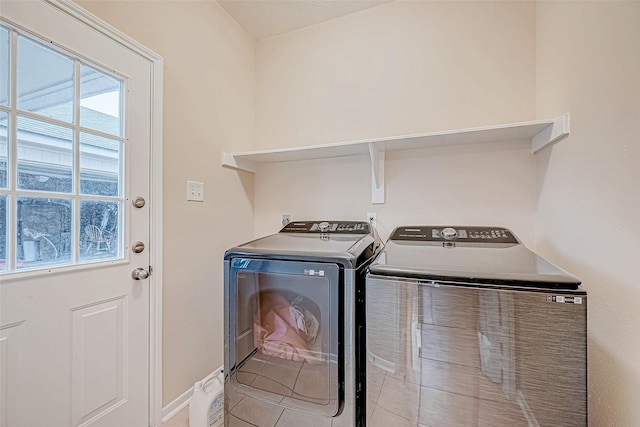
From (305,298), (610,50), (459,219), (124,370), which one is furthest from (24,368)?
(610,50)

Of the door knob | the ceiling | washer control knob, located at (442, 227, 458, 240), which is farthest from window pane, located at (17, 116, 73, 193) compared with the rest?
washer control knob, located at (442, 227, 458, 240)

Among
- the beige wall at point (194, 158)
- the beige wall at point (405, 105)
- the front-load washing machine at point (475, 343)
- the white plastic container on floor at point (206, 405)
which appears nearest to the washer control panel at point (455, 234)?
the beige wall at point (405, 105)

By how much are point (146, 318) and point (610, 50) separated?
7.62 feet

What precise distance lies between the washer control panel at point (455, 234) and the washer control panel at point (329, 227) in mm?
229

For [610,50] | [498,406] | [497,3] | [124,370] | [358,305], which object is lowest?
[124,370]

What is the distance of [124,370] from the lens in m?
1.39

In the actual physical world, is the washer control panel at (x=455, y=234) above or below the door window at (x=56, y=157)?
below

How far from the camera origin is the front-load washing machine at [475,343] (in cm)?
81

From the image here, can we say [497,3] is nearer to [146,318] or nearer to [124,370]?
[146,318]

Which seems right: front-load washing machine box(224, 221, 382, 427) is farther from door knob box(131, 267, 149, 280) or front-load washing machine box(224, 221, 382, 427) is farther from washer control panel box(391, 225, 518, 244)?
door knob box(131, 267, 149, 280)

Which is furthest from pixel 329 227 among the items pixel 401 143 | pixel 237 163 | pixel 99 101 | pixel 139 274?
pixel 99 101

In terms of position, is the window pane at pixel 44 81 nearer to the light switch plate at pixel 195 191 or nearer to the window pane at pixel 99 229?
the window pane at pixel 99 229

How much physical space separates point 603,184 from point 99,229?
210cm

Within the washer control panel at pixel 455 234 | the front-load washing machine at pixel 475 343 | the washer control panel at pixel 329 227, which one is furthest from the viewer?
the washer control panel at pixel 329 227
